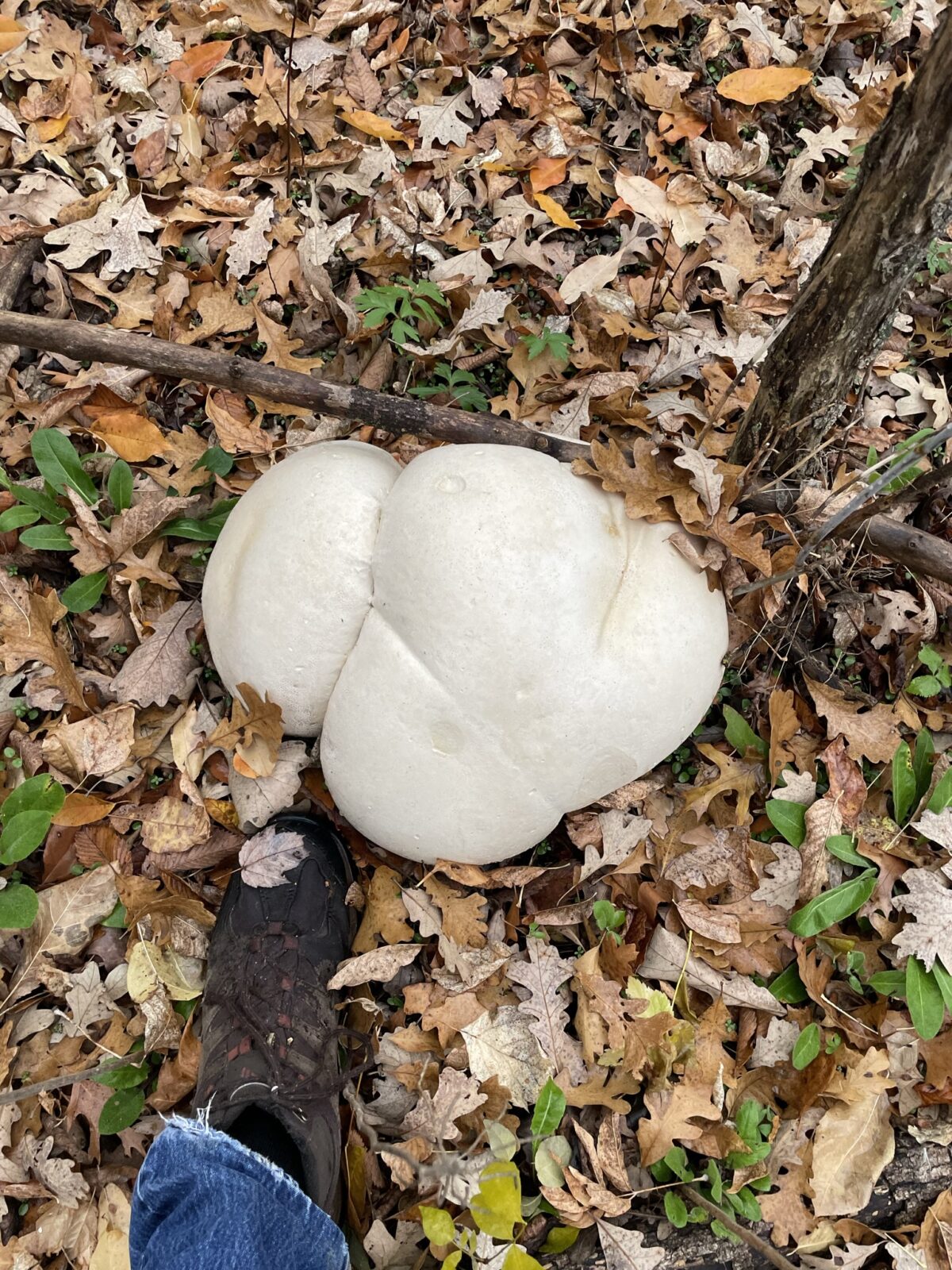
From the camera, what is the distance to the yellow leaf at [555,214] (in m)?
3.70

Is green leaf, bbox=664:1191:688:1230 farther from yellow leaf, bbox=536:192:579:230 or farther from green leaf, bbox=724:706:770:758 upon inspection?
yellow leaf, bbox=536:192:579:230

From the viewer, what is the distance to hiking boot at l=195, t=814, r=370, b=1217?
8.37 ft

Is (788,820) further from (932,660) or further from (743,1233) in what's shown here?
(743,1233)

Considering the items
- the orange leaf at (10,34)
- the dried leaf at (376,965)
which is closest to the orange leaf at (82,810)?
the dried leaf at (376,965)

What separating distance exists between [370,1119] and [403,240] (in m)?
3.75

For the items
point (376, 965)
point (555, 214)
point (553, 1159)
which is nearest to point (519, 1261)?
point (553, 1159)

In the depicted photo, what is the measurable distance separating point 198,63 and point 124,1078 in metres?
4.66

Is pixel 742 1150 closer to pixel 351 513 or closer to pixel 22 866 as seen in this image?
pixel 351 513

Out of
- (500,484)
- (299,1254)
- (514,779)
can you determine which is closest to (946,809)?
(514,779)

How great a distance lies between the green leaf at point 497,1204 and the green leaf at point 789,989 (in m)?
1.12

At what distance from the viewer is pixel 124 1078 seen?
2771 millimetres

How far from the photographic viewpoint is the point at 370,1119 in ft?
9.07

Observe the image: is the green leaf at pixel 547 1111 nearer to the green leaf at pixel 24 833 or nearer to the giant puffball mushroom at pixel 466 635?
the giant puffball mushroom at pixel 466 635

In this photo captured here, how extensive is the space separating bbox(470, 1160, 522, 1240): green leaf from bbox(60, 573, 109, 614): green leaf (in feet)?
8.28
